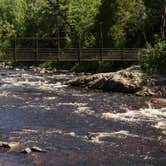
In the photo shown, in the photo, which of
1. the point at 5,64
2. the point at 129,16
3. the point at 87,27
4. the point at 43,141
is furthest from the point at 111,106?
the point at 5,64

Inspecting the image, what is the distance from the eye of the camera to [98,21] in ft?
219

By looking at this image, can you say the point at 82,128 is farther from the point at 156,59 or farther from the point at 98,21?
the point at 98,21

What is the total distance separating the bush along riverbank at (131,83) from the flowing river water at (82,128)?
71.9 inches

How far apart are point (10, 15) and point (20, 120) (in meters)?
80.5

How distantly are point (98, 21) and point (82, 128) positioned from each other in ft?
128

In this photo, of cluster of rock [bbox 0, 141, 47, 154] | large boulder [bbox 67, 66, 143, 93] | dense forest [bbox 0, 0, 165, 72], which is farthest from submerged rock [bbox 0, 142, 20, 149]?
dense forest [bbox 0, 0, 165, 72]

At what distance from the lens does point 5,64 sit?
3280 inches

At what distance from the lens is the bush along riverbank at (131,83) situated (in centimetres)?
4322

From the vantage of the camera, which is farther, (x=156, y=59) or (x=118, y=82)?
(x=156, y=59)

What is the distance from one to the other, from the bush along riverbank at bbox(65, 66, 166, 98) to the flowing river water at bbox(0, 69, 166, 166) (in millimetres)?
1826

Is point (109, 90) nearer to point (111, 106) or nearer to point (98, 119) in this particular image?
point (111, 106)

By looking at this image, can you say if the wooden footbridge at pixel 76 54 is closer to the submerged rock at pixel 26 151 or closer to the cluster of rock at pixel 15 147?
the cluster of rock at pixel 15 147

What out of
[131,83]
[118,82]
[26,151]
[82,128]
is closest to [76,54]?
[118,82]

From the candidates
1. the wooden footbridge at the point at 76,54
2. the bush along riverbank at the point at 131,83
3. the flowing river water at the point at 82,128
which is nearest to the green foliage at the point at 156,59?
the bush along riverbank at the point at 131,83
